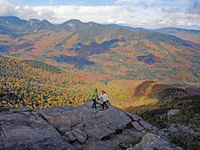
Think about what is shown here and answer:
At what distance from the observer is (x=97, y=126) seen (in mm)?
19000

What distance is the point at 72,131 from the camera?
661 inches

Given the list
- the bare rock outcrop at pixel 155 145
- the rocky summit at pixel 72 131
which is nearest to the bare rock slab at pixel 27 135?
the rocky summit at pixel 72 131

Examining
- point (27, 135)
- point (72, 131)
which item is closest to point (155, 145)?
point (72, 131)

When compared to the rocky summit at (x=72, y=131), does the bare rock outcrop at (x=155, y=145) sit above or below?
above

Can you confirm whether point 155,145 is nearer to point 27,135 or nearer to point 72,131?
point 72,131

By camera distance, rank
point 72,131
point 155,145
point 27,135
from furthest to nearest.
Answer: point 72,131 → point 27,135 → point 155,145

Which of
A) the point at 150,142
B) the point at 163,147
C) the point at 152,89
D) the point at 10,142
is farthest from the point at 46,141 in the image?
the point at 152,89

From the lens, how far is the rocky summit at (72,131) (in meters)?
11.7

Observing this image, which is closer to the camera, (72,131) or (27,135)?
(27,135)

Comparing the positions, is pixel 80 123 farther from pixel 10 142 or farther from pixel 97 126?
pixel 10 142

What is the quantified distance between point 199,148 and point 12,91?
527 feet

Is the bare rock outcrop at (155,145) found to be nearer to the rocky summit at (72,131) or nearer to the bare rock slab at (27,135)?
the rocky summit at (72,131)

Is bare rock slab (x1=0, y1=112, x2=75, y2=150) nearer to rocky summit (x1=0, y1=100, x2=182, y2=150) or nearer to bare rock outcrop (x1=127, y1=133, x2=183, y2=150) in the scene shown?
rocky summit (x1=0, y1=100, x2=182, y2=150)

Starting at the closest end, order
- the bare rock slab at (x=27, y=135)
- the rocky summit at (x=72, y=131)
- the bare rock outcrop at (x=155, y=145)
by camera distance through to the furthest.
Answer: the bare rock outcrop at (x=155, y=145), the bare rock slab at (x=27, y=135), the rocky summit at (x=72, y=131)
